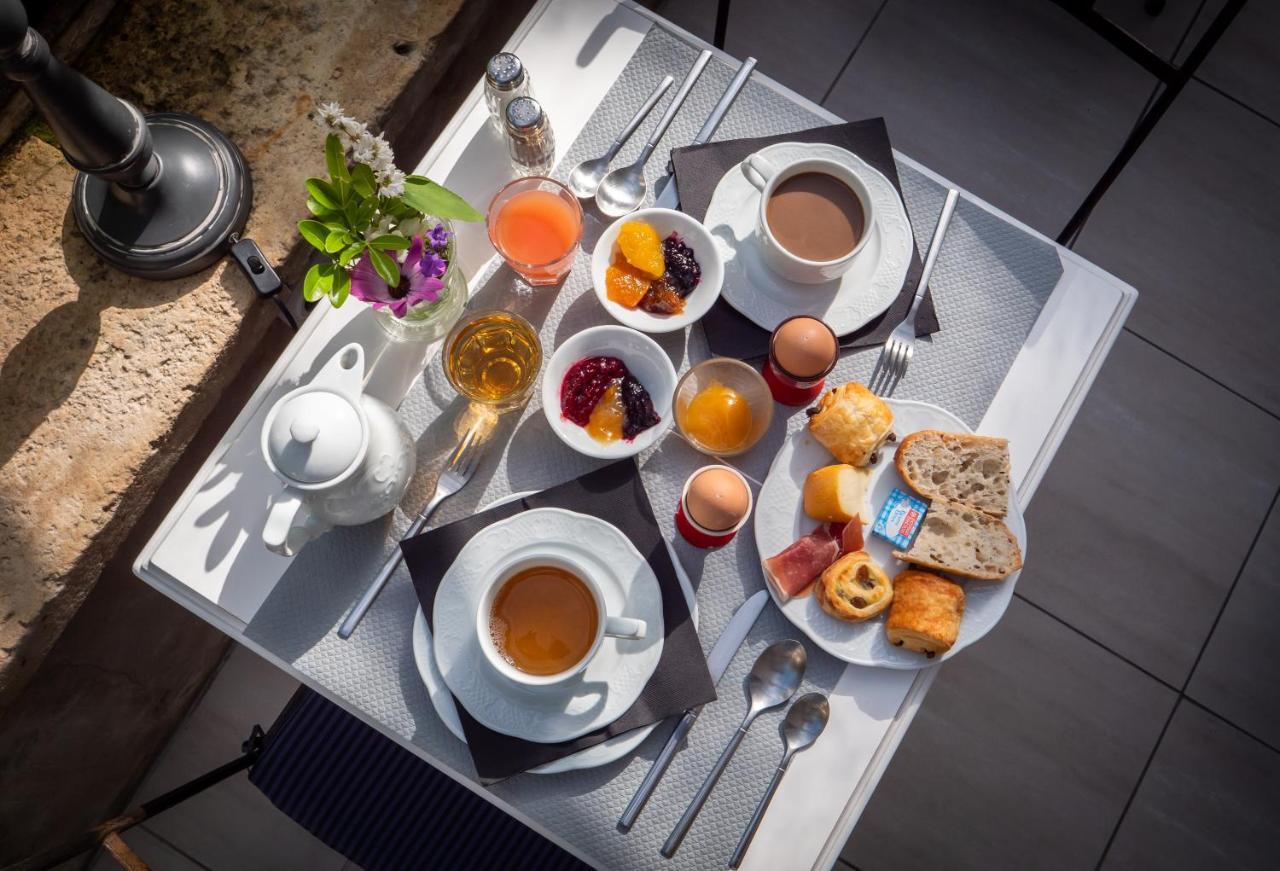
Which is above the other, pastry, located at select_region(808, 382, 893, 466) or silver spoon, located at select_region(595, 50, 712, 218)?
silver spoon, located at select_region(595, 50, 712, 218)

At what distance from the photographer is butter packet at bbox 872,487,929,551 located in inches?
41.0

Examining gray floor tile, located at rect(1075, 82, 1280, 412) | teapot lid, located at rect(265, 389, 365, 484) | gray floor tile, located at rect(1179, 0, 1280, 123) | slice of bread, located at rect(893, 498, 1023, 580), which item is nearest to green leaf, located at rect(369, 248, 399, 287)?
teapot lid, located at rect(265, 389, 365, 484)

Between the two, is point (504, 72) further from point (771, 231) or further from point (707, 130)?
point (771, 231)

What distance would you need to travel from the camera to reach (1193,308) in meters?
2.01

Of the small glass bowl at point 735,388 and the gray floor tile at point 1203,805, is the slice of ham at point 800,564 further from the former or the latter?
the gray floor tile at point 1203,805

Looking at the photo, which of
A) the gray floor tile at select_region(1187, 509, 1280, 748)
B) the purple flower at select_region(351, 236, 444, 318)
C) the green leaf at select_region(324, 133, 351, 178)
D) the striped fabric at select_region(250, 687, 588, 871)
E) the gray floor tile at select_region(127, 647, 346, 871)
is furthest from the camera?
the gray floor tile at select_region(1187, 509, 1280, 748)

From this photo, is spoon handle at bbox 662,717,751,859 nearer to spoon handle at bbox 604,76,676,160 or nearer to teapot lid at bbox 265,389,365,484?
teapot lid at bbox 265,389,365,484

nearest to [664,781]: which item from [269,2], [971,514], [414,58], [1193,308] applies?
[971,514]

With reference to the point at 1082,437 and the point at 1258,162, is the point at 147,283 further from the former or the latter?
the point at 1258,162

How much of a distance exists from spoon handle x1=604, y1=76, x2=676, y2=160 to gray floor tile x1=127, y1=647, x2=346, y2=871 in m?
1.33

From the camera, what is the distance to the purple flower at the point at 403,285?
957mm

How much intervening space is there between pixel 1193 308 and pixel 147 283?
2183 millimetres

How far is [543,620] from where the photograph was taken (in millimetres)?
998

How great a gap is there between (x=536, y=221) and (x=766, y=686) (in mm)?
655
